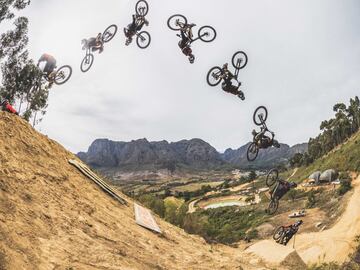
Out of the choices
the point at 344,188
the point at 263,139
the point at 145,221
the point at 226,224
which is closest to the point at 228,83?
the point at 263,139

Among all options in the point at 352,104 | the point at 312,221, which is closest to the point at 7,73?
the point at 312,221

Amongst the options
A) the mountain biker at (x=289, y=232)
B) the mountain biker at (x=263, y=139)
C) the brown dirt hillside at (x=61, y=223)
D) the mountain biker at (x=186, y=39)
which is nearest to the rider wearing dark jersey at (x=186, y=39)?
the mountain biker at (x=186, y=39)

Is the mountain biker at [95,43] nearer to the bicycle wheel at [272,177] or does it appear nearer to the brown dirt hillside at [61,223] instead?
the brown dirt hillside at [61,223]

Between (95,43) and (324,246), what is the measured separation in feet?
78.6

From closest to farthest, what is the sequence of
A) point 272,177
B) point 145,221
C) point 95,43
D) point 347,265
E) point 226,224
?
point 272,177 < point 95,43 < point 347,265 < point 145,221 < point 226,224

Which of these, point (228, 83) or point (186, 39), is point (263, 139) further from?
point (186, 39)

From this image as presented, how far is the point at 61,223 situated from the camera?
628 inches

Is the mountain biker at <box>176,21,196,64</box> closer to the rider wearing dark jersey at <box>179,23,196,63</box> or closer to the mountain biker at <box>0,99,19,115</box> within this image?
the rider wearing dark jersey at <box>179,23,196,63</box>

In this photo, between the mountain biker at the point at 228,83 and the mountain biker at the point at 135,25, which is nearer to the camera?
the mountain biker at the point at 228,83

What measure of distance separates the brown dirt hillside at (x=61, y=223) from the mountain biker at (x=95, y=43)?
661cm

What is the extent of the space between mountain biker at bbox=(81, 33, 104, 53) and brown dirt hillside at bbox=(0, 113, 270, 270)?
661 centimetres

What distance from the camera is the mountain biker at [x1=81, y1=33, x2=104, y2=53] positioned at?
2219cm

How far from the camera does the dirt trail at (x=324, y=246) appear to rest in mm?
25475

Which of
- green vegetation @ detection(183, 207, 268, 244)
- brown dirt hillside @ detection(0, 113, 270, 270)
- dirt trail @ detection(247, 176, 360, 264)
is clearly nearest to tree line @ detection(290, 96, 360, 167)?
green vegetation @ detection(183, 207, 268, 244)
